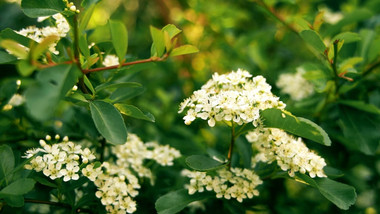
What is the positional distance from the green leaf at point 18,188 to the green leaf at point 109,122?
0.28 m

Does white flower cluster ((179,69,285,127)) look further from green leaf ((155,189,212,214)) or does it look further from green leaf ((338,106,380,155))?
green leaf ((338,106,380,155))

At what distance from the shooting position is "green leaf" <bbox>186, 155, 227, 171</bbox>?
1295 mm

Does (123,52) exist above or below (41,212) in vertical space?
above

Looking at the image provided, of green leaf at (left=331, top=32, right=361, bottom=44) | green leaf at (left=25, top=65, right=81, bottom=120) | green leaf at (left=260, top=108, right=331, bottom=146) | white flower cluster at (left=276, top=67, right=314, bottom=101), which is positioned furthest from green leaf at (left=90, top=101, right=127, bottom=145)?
white flower cluster at (left=276, top=67, right=314, bottom=101)

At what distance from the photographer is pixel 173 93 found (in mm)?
2723

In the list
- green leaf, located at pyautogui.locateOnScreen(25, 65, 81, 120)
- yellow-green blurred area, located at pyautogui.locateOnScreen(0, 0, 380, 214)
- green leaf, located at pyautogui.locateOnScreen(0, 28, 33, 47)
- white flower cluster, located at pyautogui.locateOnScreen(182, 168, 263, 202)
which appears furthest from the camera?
yellow-green blurred area, located at pyautogui.locateOnScreen(0, 0, 380, 214)

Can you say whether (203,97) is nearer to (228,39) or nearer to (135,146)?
(135,146)

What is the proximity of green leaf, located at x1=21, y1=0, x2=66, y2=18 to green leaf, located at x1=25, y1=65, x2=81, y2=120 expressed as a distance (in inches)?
11.3

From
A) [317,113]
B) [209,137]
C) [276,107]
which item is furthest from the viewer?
[209,137]

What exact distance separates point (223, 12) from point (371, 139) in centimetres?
149

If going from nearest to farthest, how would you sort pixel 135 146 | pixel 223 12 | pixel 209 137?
pixel 135 146
pixel 209 137
pixel 223 12

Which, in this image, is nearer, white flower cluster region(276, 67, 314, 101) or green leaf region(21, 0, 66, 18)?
green leaf region(21, 0, 66, 18)

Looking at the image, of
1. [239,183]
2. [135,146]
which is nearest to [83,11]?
[135,146]

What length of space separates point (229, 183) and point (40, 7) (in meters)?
0.95
